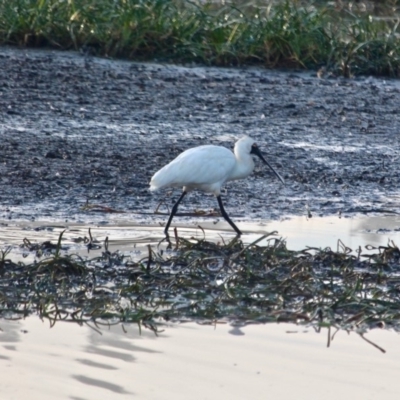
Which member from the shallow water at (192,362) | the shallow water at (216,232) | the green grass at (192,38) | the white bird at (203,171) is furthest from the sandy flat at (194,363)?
the green grass at (192,38)

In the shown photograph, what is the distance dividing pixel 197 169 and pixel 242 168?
1.79ft

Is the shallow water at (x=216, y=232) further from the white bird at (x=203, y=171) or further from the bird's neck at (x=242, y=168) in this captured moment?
the bird's neck at (x=242, y=168)

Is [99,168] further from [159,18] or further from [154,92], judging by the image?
[159,18]

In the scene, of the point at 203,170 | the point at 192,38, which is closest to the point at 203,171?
the point at 203,170

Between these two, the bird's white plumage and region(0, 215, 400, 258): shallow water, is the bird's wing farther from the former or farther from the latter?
region(0, 215, 400, 258): shallow water

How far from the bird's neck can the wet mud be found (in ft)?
0.92

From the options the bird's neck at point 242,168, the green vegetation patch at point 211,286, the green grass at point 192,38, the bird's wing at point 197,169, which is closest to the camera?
the green vegetation patch at point 211,286

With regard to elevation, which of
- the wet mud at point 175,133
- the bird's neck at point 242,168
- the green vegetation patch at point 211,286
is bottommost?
the wet mud at point 175,133

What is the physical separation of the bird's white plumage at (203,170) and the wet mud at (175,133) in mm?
333

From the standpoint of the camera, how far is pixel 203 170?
289 inches

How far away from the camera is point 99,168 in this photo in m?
8.97

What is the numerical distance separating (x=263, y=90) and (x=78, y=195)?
4.61m

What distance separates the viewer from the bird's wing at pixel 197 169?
23.9 ft

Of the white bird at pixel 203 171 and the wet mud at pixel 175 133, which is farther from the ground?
the white bird at pixel 203 171
